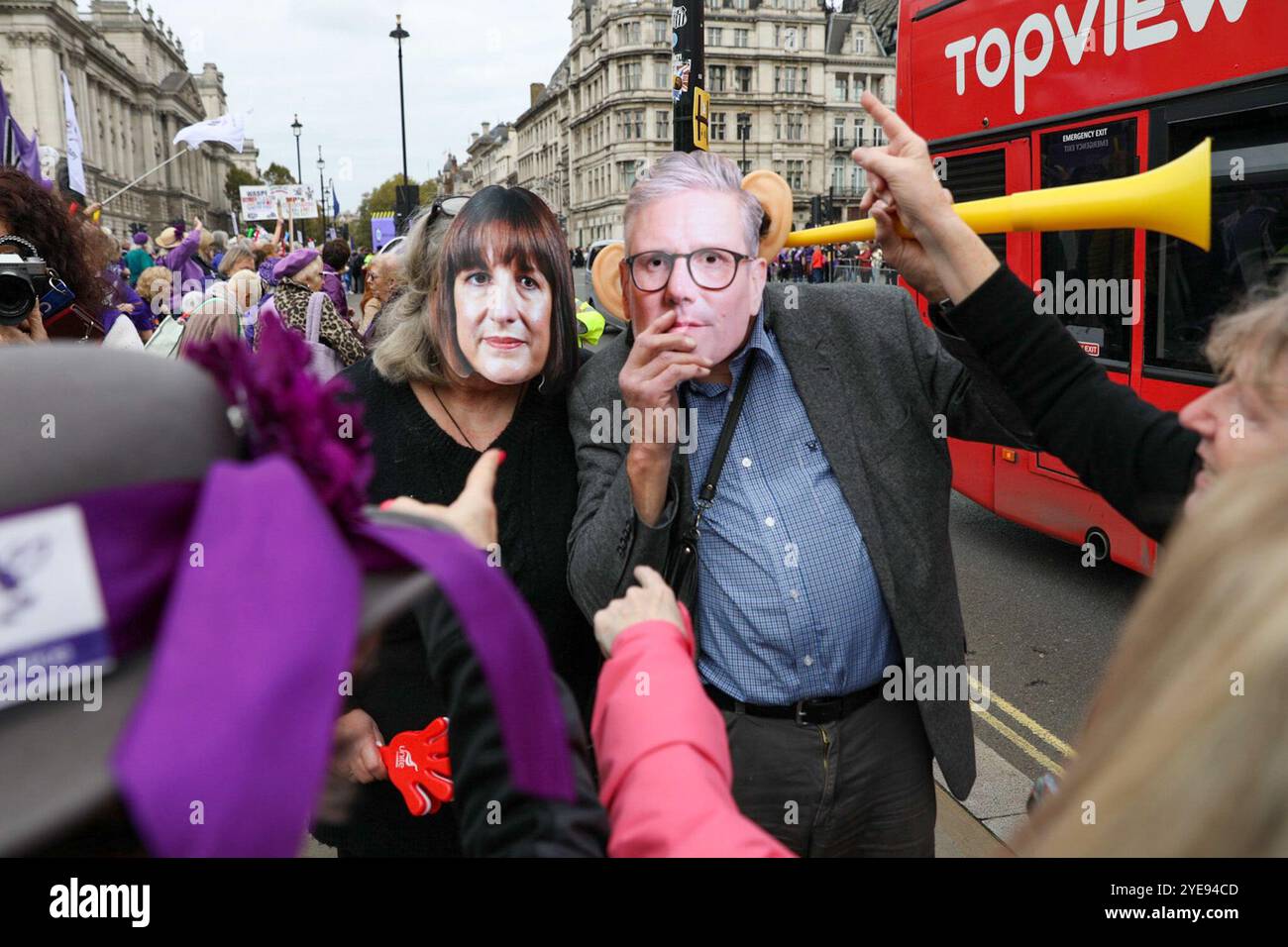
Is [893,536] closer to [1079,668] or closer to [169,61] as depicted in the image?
[1079,668]

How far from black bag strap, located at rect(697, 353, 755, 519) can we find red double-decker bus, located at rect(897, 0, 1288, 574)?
328cm

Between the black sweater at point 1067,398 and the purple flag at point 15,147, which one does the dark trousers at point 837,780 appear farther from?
the purple flag at point 15,147

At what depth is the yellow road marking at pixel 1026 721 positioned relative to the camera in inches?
162

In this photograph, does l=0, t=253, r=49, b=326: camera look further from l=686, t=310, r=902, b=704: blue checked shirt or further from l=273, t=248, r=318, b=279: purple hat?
l=273, t=248, r=318, b=279: purple hat

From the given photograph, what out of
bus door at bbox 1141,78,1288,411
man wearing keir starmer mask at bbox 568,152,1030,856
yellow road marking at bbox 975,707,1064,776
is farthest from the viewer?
bus door at bbox 1141,78,1288,411

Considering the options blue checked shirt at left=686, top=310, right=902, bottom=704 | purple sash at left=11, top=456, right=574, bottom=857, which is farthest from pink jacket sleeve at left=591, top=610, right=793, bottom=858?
blue checked shirt at left=686, top=310, right=902, bottom=704

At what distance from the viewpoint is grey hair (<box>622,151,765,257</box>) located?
6.66ft

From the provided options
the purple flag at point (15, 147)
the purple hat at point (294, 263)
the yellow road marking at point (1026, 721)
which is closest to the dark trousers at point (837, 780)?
the yellow road marking at point (1026, 721)

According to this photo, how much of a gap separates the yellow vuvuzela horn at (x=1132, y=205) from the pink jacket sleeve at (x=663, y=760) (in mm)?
1003

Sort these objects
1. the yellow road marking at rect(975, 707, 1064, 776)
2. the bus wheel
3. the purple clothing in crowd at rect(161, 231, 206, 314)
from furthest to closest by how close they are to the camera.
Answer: the purple clothing in crowd at rect(161, 231, 206, 314), the bus wheel, the yellow road marking at rect(975, 707, 1064, 776)

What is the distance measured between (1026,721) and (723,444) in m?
3.11

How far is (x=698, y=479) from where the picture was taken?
2.01 meters
